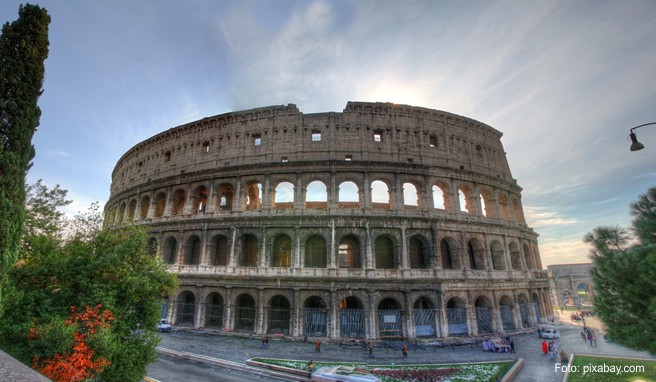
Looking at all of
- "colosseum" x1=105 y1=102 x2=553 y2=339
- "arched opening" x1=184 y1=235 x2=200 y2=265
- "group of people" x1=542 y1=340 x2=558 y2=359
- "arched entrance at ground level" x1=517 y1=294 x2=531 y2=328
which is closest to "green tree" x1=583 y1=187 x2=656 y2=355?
"group of people" x1=542 y1=340 x2=558 y2=359

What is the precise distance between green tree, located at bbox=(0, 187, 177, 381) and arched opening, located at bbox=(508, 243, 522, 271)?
2703 centimetres

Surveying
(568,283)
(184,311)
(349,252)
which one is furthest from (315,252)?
(568,283)

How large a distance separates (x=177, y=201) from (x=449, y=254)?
2519 cm

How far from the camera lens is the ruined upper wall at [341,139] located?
2470 centimetres

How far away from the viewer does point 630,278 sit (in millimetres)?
8805

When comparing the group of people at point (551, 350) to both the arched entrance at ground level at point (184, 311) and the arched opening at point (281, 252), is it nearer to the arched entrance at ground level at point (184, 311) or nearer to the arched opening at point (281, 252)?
the arched opening at point (281, 252)

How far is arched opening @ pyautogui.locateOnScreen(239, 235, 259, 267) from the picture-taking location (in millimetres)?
23859

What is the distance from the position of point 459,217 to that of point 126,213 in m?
31.7

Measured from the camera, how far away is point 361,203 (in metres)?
23.1

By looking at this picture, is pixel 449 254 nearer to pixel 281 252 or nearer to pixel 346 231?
pixel 346 231

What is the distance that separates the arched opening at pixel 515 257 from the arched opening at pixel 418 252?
9.26 meters

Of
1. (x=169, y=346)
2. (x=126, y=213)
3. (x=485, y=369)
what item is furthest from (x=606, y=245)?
(x=126, y=213)

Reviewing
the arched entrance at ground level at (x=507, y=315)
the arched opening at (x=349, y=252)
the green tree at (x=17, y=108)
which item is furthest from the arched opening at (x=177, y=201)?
the arched entrance at ground level at (x=507, y=315)

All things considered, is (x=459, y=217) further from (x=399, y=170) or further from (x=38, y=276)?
(x=38, y=276)
